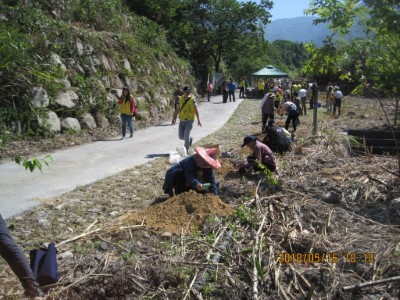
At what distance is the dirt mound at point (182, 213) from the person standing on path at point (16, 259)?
6.43 feet

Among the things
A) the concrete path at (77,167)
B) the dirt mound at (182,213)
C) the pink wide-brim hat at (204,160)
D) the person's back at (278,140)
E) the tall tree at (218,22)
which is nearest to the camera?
the dirt mound at (182,213)

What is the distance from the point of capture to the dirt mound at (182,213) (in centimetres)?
530

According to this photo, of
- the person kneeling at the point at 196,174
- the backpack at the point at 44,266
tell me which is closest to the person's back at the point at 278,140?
the person kneeling at the point at 196,174

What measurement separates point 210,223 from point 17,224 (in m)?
2.65

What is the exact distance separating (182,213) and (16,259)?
2.59 metres

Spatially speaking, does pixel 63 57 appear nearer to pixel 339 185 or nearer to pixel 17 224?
pixel 17 224

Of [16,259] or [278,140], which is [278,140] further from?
[16,259]

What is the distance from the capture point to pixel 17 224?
5582 mm

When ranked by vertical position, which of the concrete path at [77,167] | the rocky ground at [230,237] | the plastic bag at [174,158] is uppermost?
the plastic bag at [174,158]

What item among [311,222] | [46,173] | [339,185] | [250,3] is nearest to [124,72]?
[46,173]

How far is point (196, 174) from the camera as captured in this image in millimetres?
6395

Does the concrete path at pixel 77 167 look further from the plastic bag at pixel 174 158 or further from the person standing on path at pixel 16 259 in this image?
the person standing on path at pixel 16 259

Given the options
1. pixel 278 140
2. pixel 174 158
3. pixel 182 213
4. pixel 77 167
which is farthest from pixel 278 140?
pixel 182 213

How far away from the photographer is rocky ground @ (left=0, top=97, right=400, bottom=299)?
3.85 m
